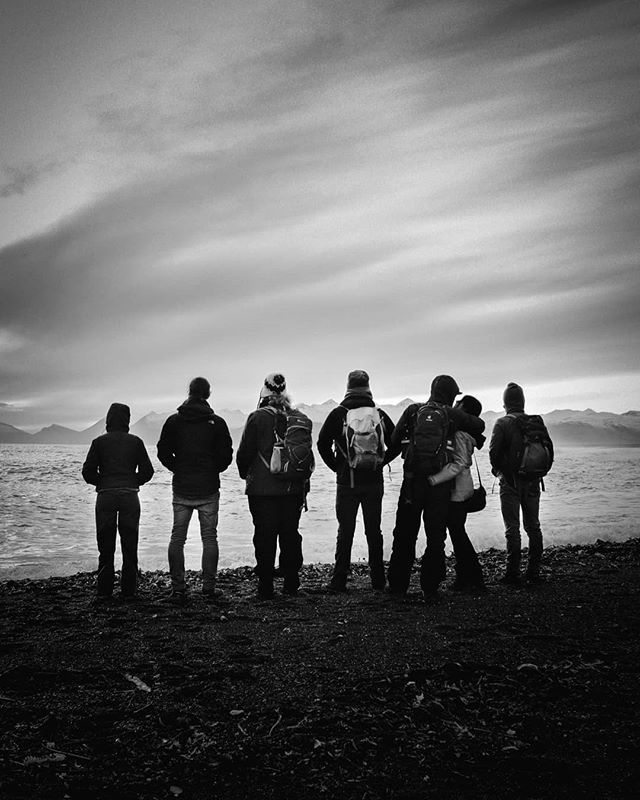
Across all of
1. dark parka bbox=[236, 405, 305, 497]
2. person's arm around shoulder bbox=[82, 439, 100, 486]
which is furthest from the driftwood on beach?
person's arm around shoulder bbox=[82, 439, 100, 486]

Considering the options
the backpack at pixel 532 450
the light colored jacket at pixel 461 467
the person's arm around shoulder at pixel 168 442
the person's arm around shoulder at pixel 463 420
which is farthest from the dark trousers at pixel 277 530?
the backpack at pixel 532 450

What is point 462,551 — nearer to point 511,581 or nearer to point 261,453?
point 511,581

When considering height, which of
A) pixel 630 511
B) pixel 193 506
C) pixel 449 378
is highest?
pixel 449 378

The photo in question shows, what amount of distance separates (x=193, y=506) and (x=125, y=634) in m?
2.03

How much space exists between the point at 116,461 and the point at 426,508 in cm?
376

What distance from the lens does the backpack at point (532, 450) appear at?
24.1 ft

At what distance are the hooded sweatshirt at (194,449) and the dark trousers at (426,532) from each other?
2.19 meters

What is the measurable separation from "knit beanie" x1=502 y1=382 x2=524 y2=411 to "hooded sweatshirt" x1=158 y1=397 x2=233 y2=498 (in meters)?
3.59

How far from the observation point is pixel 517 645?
4801 millimetres

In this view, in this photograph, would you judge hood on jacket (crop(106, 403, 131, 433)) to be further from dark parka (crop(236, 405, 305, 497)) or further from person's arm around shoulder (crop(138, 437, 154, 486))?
dark parka (crop(236, 405, 305, 497))

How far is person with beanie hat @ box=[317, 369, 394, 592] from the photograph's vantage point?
716cm

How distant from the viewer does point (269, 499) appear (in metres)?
7.02

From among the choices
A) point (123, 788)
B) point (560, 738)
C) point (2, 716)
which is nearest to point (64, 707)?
point (2, 716)

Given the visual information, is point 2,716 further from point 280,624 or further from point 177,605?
point 177,605
